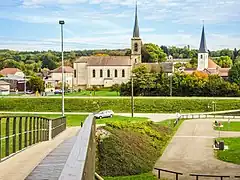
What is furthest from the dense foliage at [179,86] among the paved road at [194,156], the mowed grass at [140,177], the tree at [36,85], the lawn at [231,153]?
the mowed grass at [140,177]

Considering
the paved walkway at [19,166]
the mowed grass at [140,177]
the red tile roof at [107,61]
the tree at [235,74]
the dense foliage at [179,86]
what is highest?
the red tile roof at [107,61]

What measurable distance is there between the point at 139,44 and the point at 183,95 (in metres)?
33.2

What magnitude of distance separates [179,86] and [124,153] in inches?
2327

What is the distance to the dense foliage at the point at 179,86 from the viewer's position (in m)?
77.7

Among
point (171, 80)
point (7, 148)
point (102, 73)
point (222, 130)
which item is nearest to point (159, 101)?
point (171, 80)

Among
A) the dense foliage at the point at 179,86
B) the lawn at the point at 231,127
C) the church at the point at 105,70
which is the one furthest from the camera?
the church at the point at 105,70

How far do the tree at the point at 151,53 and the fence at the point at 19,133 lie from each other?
107m

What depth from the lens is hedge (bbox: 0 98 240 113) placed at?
67062 millimetres

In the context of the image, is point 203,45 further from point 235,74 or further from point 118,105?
point 118,105

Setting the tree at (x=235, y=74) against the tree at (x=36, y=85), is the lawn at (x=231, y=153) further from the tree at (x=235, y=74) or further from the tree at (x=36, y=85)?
the tree at (x=36, y=85)

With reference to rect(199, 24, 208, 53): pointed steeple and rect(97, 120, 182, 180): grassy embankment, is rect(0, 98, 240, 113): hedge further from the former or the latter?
rect(199, 24, 208, 53): pointed steeple

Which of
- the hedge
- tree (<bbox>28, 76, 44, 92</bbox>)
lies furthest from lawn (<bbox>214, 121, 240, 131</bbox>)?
tree (<bbox>28, 76, 44, 92</bbox>)

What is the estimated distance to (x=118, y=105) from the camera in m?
67.7

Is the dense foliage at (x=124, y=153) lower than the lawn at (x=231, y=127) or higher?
higher
